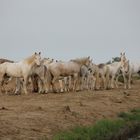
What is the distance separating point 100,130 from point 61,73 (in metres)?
11.5

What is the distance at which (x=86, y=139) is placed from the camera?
13.9m

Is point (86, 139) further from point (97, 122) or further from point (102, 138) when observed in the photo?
point (97, 122)

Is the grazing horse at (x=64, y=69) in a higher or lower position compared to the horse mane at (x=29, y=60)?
lower

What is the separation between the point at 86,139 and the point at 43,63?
540 inches

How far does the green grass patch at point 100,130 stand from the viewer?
13.7 metres

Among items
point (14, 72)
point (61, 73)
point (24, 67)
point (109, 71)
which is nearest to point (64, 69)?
point (61, 73)

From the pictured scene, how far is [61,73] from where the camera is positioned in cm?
2677

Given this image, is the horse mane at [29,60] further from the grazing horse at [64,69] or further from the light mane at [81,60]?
the light mane at [81,60]

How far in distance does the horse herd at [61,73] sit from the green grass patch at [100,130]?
25.7 ft

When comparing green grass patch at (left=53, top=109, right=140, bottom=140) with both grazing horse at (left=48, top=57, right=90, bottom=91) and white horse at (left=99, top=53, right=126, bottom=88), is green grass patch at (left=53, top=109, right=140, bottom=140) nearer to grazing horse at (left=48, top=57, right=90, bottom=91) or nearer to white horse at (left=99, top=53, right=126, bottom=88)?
grazing horse at (left=48, top=57, right=90, bottom=91)

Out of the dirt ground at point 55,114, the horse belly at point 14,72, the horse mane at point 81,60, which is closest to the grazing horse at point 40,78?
the horse belly at point 14,72

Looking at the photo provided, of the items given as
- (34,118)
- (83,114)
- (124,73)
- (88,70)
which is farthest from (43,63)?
(34,118)

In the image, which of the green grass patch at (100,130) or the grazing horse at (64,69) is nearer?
the green grass patch at (100,130)

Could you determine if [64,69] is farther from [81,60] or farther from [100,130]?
[100,130]
